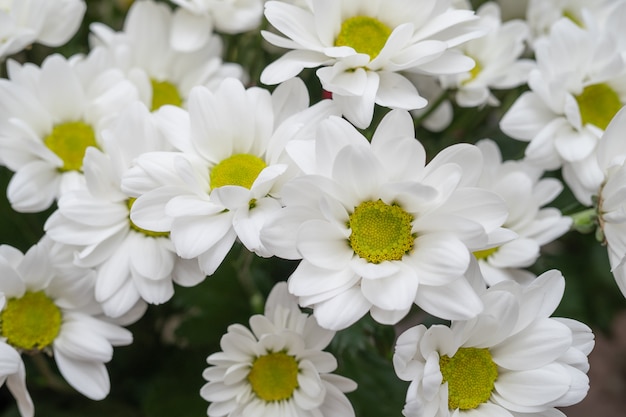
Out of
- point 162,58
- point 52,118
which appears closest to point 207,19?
point 162,58

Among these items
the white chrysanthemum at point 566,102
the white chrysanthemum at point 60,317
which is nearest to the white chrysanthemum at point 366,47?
the white chrysanthemum at point 566,102

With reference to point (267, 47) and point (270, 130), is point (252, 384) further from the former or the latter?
point (267, 47)

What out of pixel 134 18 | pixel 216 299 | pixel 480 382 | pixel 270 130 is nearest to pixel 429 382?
pixel 480 382

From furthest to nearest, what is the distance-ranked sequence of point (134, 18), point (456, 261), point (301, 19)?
point (134, 18) → point (301, 19) → point (456, 261)

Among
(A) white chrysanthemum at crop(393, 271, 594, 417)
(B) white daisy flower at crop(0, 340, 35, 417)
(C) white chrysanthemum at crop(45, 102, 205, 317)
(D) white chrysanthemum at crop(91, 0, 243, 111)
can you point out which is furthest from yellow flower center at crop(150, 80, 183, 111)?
(A) white chrysanthemum at crop(393, 271, 594, 417)

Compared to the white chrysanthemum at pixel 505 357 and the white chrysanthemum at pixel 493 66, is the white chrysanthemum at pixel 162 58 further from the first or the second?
the white chrysanthemum at pixel 505 357

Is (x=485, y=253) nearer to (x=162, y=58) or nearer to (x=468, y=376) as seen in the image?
(x=468, y=376)
